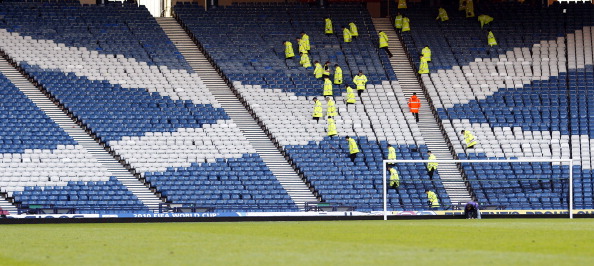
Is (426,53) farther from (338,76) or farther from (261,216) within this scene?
(261,216)

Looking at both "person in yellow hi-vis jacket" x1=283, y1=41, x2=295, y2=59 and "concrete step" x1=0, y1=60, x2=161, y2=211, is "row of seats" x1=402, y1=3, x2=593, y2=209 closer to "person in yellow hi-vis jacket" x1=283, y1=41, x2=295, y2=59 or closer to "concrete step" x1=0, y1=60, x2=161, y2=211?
"person in yellow hi-vis jacket" x1=283, y1=41, x2=295, y2=59

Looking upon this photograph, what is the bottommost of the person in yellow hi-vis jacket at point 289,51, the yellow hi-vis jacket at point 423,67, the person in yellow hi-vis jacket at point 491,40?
the yellow hi-vis jacket at point 423,67

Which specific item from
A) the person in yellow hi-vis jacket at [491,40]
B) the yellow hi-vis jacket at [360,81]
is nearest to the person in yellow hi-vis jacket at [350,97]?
the yellow hi-vis jacket at [360,81]

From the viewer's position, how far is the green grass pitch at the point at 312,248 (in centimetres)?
1441

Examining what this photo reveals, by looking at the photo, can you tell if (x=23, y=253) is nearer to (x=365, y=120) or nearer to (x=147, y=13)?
(x=365, y=120)

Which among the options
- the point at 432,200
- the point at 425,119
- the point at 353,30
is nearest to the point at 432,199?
the point at 432,200

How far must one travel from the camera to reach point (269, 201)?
38.2 metres

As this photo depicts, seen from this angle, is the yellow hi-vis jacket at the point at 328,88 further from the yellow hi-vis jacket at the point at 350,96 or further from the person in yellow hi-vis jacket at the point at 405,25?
the person in yellow hi-vis jacket at the point at 405,25

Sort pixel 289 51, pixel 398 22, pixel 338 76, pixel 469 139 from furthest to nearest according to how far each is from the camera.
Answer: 1. pixel 398 22
2. pixel 289 51
3. pixel 338 76
4. pixel 469 139

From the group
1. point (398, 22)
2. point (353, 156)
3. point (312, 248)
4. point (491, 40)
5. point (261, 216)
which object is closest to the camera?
point (312, 248)

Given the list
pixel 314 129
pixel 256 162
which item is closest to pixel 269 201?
pixel 256 162

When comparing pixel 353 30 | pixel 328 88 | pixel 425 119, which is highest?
pixel 353 30

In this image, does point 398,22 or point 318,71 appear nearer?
point 318,71

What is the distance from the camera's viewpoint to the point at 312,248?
17031 millimetres
